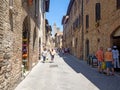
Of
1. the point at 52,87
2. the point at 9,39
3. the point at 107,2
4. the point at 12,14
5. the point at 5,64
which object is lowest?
the point at 52,87

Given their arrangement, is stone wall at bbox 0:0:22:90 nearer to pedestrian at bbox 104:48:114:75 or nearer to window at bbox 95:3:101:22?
pedestrian at bbox 104:48:114:75

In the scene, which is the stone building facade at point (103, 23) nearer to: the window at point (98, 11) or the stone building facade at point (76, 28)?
the window at point (98, 11)

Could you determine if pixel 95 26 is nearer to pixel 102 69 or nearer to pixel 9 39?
pixel 102 69

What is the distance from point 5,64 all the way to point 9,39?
A: 98 centimetres

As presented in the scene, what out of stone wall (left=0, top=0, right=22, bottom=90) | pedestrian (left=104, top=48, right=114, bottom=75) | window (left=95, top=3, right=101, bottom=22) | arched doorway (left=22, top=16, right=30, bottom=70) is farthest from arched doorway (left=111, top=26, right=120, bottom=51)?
stone wall (left=0, top=0, right=22, bottom=90)

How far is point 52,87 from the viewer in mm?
9883

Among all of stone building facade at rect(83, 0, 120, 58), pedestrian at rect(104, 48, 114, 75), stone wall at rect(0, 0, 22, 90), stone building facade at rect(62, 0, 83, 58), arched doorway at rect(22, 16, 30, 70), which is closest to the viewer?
stone wall at rect(0, 0, 22, 90)

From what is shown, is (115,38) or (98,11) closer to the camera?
(115,38)

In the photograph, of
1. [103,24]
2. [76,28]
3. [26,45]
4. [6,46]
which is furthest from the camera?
[76,28]

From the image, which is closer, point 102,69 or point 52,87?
point 52,87

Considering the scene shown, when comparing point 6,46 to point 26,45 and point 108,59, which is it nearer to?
point 26,45

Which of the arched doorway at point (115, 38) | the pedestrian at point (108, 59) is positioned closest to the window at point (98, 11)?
the arched doorway at point (115, 38)

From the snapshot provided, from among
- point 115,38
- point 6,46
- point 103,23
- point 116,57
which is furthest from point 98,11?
point 6,46

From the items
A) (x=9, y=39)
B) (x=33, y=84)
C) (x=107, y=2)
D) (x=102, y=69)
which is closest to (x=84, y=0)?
(x=107, y=2)
